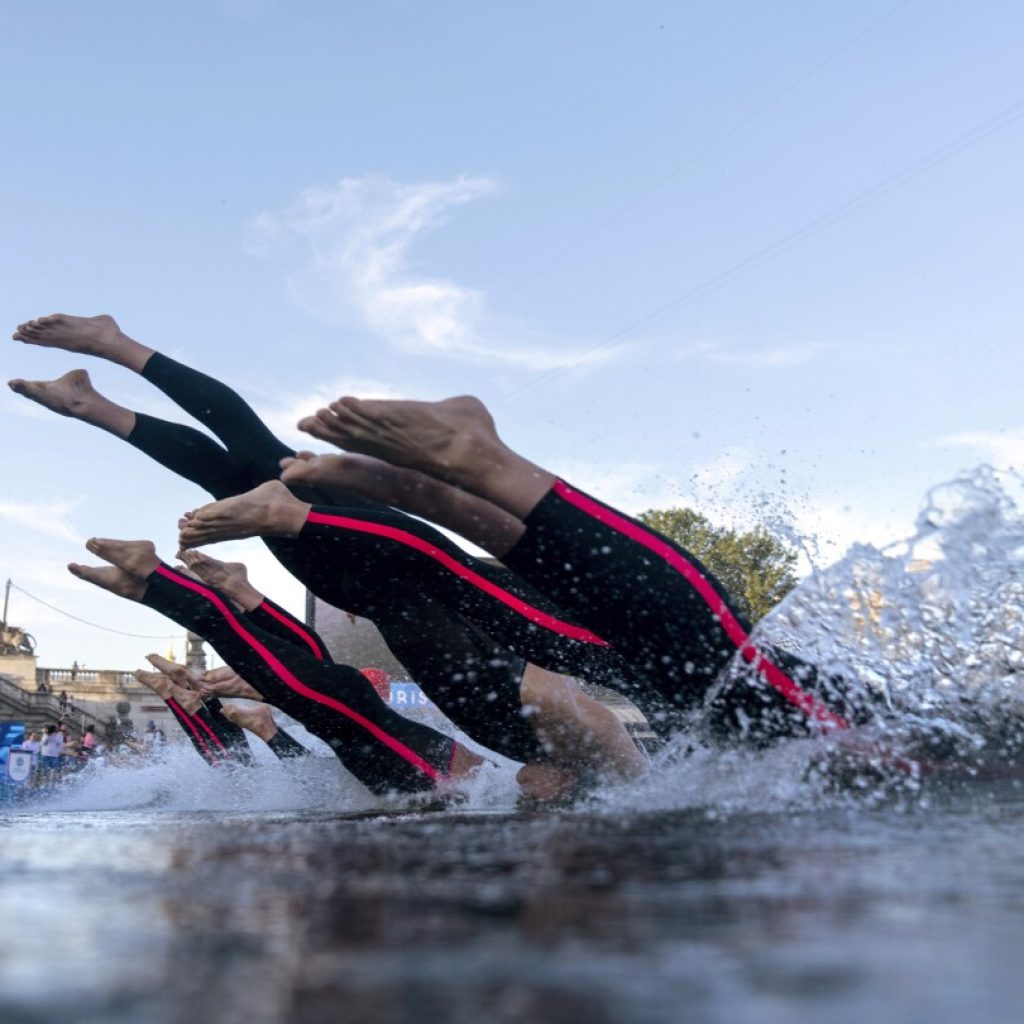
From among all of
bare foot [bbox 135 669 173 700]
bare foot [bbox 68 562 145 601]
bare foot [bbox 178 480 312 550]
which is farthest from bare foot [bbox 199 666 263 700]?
bare foot [bbox 178 480 312 550]

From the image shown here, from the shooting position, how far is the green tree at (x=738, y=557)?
87.4 feet

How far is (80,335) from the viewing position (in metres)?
4.05

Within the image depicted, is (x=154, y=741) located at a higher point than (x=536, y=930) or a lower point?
higher

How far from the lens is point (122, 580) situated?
459cm

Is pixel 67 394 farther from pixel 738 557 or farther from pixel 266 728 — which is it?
pixel 738 557

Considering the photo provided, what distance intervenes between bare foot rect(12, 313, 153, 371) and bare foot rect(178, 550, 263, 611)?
900mm

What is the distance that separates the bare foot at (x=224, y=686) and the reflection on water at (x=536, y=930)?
5.13 meters

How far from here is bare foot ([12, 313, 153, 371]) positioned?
3.98 m

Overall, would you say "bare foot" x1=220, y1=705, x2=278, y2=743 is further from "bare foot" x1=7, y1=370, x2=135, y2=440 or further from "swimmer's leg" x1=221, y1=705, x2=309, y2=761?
"bare foot" x1=7, y1=370, x2=135, y2=440

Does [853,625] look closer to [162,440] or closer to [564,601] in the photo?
A: [564,601]

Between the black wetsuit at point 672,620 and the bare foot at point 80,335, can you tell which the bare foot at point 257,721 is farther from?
the black wetsuit at point 672,620

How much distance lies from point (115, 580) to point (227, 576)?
468 millimetres

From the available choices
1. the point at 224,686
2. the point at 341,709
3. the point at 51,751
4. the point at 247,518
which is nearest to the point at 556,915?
the point at 247,518

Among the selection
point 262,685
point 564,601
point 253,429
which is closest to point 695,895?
point 564,601
